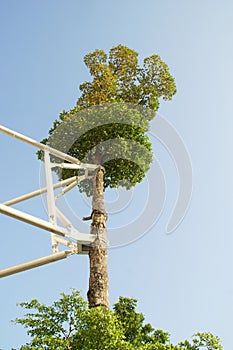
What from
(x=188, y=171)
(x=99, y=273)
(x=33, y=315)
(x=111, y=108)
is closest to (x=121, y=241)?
(x=99, y=273)

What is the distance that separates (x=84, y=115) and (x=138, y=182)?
1.66 m

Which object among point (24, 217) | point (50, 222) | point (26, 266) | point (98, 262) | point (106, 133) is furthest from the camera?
point (106, 133)

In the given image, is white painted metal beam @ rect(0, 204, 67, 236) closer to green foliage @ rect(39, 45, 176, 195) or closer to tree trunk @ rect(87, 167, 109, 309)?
tree trunk @ rect(87, 167, 109, 309)

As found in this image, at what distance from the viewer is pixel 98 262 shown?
7043mm

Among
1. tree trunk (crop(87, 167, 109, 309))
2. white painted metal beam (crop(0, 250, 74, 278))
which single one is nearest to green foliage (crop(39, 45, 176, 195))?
tree trunk (crop(87, 167, 109, 309))

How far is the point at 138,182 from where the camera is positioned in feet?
30.3

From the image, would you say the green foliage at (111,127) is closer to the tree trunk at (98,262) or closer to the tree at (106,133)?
the tree at (106,133)

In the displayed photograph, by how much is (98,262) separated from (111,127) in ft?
8.74

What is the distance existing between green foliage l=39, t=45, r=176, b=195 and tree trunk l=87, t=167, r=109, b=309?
120 centimetres

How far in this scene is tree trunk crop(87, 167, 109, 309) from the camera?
263 inches

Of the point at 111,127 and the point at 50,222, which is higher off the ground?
the point at 111,127

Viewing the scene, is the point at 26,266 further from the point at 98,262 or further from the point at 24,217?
the point at 98,262

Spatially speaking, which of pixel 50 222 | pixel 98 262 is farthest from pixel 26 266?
pixel 98 262

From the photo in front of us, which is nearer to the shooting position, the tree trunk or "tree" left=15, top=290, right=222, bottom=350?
"tree" left=15, top=290, right=222, bottom=350
